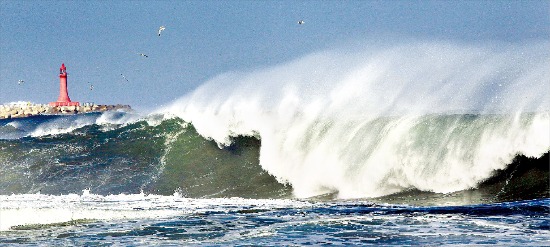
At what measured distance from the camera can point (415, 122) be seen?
70.8 ft

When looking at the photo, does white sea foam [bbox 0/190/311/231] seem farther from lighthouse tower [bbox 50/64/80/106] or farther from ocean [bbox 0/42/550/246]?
lighthouse tower [bbox 50/64/80/106]

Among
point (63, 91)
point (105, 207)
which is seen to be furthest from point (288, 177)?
point (63, 91)

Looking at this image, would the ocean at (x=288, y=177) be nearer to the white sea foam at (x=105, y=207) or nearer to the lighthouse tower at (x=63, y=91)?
the white sea foam at (x=105, y=207)

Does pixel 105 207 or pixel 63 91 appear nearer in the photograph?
pixel 105 207

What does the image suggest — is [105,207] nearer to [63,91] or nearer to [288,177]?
[288,177]

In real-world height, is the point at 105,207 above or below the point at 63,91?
below

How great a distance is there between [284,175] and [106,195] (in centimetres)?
450

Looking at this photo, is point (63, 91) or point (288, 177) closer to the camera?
point (288, 177)

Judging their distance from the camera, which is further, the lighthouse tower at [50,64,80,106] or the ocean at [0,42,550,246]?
the lighthouse tower at [50,64,80,106]

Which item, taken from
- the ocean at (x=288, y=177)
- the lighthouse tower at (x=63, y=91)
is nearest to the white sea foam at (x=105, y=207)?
the ocean at (x=288, y=177)

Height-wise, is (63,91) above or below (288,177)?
above

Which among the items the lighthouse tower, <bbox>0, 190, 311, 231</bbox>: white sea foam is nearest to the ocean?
<bbox>0, 190, 311, 231</bbox>: white sea foam

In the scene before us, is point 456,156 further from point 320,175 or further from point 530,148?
point 320,175

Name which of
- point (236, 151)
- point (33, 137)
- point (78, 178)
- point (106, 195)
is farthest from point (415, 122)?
point (33, 137)
